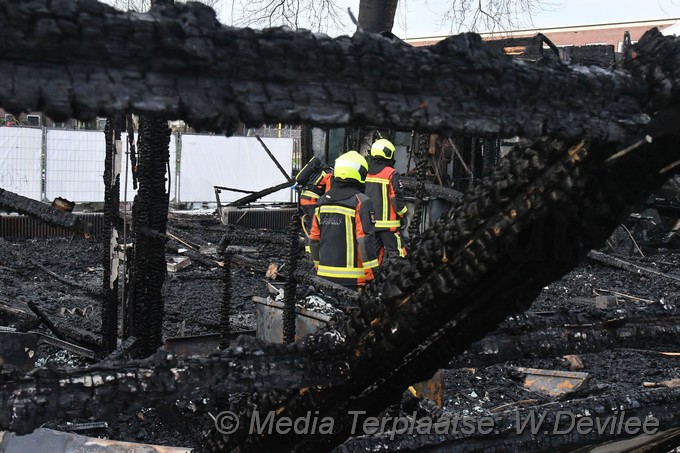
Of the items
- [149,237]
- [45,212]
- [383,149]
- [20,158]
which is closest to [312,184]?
[383,149]

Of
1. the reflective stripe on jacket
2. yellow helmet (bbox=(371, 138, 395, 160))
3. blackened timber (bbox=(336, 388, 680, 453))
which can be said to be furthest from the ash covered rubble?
yellow helmet (bbox=(371, 138, 395, 160))

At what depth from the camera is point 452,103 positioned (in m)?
1.22

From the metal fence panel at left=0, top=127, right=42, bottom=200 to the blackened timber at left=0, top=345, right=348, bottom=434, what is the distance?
1576 centimetres

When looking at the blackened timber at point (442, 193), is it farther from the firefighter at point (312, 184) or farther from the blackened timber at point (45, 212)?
the blackened timber at point (45, 212)

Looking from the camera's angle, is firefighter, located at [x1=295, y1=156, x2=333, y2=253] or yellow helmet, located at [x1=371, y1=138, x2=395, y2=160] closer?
firefighter, located at [x1=295, y1=156, x2=333, y2=253]

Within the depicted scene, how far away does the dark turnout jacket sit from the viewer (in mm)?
6859

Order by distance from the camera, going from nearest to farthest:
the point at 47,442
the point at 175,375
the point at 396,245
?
the point at 175,375, the point at 47,442, the point at 396,245

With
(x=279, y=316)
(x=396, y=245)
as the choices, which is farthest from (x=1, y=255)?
(x=279, y=316)

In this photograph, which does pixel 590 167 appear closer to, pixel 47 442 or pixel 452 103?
pixel 452 103

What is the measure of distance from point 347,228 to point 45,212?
3945 mm

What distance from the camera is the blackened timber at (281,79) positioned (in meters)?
0.96

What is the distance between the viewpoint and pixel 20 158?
16.1 meters

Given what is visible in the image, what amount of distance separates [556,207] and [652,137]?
0.22 meters

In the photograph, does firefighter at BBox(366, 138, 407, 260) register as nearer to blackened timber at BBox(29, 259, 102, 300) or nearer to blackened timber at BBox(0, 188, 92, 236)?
blackened timber at BBox(29, 259, 102, 300)
